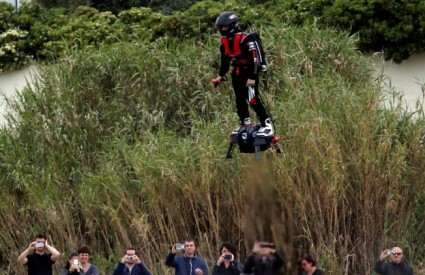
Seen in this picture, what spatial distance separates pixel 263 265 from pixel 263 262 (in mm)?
37

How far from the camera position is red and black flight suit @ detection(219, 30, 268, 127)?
14164 mm

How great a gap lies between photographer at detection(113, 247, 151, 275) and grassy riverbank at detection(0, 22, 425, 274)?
60.6 inches

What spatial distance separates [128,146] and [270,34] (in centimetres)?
346

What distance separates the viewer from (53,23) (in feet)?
79.2

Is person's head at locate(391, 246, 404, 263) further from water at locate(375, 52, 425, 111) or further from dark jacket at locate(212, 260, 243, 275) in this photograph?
water at locate(375, 52, 425, 111)

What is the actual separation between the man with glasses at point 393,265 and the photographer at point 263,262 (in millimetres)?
2761

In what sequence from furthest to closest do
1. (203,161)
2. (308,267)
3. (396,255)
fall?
1. (203,161)
2. (396,255)
3. (308,267)

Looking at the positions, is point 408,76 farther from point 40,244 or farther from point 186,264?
point 40,244

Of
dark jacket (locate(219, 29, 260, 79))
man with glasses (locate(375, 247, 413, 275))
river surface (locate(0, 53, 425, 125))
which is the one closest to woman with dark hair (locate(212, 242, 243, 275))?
man with glasses (locate(375, 247, 413, 275))

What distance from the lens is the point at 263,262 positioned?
46.0 ft

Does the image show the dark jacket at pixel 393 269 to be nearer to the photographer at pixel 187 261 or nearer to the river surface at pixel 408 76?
the photographer at pixel 187 261

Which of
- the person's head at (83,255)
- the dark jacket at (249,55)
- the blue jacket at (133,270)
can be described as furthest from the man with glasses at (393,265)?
the person's head at (83,255)

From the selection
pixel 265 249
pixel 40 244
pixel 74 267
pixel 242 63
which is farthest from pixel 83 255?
pixel 242 63

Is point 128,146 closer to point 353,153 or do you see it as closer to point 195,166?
point 195,166
